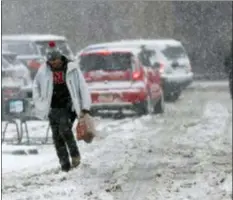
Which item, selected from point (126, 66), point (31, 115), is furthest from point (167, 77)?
point (31, 115)

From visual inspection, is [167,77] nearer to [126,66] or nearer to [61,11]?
[126,66]

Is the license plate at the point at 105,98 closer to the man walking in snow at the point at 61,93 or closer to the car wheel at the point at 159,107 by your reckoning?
the car wheel at the point at 159,107

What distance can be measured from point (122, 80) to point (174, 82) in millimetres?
3558

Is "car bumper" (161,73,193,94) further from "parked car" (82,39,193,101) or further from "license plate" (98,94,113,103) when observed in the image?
"license plate" (98,94,113,103)

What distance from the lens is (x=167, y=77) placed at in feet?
60.7

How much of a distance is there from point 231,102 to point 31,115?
11489 millimetres

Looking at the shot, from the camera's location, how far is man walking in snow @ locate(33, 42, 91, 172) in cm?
834

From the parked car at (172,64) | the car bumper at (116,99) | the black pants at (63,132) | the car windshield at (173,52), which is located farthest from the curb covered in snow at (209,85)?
the black pants at (63,132)

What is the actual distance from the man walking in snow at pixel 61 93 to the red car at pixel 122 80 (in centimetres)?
449

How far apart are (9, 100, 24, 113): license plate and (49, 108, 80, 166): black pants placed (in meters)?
1.67

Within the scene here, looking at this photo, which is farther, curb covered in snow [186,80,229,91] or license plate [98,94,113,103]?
→ curb covered in snow [186,80,229,91]

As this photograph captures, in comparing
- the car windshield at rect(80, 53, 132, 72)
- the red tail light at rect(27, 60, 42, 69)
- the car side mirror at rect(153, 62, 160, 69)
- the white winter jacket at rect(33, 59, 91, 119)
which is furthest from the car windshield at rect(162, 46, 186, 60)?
the white winter jacket at rect(33, 59, 91, 119)

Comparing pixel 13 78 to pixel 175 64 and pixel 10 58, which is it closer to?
pixel 10 58

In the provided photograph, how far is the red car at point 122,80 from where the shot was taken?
14.5m
